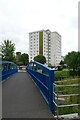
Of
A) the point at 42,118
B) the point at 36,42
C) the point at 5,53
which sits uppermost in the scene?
the point at 36,42

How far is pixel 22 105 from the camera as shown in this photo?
18.6 feet

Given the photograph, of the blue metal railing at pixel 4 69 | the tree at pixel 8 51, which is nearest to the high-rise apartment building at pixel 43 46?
the tree at pixel 8 51

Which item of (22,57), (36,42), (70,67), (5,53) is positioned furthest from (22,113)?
(36,42)

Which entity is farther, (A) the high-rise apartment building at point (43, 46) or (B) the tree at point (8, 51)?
(A) the high-rise apartment building at point (43, 46)

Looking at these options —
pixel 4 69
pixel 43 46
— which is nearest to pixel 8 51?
pixel 4 69

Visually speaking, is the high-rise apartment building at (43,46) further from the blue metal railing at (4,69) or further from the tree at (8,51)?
the blue metal railing at (4,69)

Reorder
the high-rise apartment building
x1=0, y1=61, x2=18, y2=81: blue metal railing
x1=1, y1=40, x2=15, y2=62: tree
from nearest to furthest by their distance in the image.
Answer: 1. x1=0, y1=61, x2=18, y2=81: blue metal railing
2. x1=1, y1=40, x2=15, y2=62: tree
3. the high-rise apartment building

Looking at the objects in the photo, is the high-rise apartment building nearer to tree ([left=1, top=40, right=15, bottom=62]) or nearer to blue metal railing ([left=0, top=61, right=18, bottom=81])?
tree ([left=1, top=40, right=15, bottom=62])

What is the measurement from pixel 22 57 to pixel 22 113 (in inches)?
2961

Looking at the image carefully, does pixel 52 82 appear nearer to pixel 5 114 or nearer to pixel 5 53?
pixel 5 114

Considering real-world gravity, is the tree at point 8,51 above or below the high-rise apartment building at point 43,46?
below

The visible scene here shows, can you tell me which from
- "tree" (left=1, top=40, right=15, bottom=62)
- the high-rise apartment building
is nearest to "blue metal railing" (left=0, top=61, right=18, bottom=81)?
"tree" (left=1, top=40, right=15, bottom=62)

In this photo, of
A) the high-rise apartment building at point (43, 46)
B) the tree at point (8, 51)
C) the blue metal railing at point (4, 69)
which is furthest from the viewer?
the high-rise apartment building at point (43, 46)

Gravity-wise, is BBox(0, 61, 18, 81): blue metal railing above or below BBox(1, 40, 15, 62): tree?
below
